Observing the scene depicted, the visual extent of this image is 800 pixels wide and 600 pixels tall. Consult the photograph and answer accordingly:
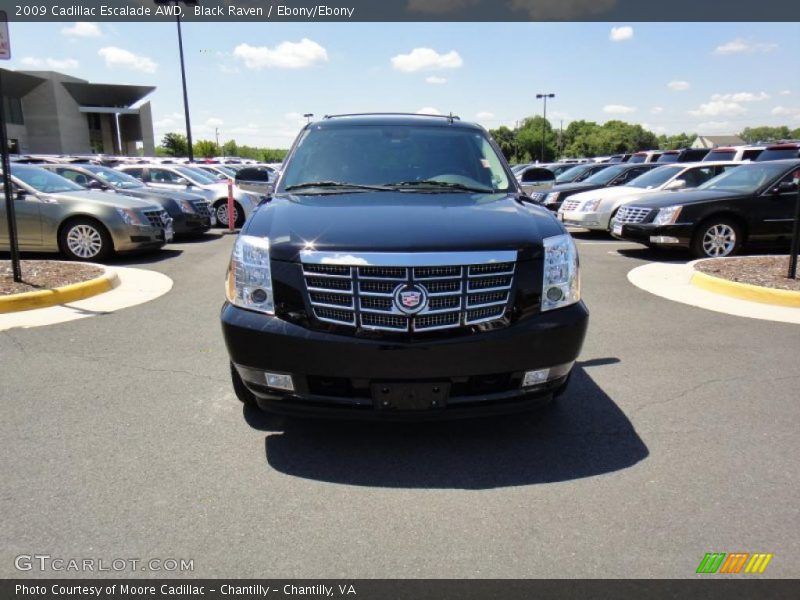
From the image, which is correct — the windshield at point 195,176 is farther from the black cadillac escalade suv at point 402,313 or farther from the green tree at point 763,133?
the green tree at point 763,133

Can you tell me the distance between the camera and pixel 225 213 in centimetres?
1623

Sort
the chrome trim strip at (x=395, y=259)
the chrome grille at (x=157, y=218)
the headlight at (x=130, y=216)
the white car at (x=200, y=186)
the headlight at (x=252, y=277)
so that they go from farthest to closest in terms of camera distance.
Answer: the white car at (x=200, y=186) < the chrome grille at (x=157, y=218) < the headlight at (x=130, y=216) < the headlight at (x=252, y=277) < the chrome trim strip at (x=395, y=259)

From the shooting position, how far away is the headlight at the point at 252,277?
10.6 ft

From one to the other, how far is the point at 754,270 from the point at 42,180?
36.0ft

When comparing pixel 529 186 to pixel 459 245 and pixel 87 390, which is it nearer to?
pixel 459 245

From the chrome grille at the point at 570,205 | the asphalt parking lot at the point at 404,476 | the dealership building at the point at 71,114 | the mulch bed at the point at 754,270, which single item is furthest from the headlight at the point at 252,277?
the dealership building at the point at 71,114

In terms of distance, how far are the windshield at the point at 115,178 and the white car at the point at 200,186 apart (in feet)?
4.48

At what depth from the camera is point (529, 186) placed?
17.6 ft

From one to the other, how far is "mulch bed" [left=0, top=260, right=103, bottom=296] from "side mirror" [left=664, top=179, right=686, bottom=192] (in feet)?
36.1

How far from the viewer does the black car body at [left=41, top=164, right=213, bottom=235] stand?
12.6 m

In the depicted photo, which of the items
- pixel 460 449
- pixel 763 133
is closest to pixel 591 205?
pixel 460 449

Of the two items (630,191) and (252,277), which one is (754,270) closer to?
(630,191)

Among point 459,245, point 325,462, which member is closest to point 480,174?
point 459,245

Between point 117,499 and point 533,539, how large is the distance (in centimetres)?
199
